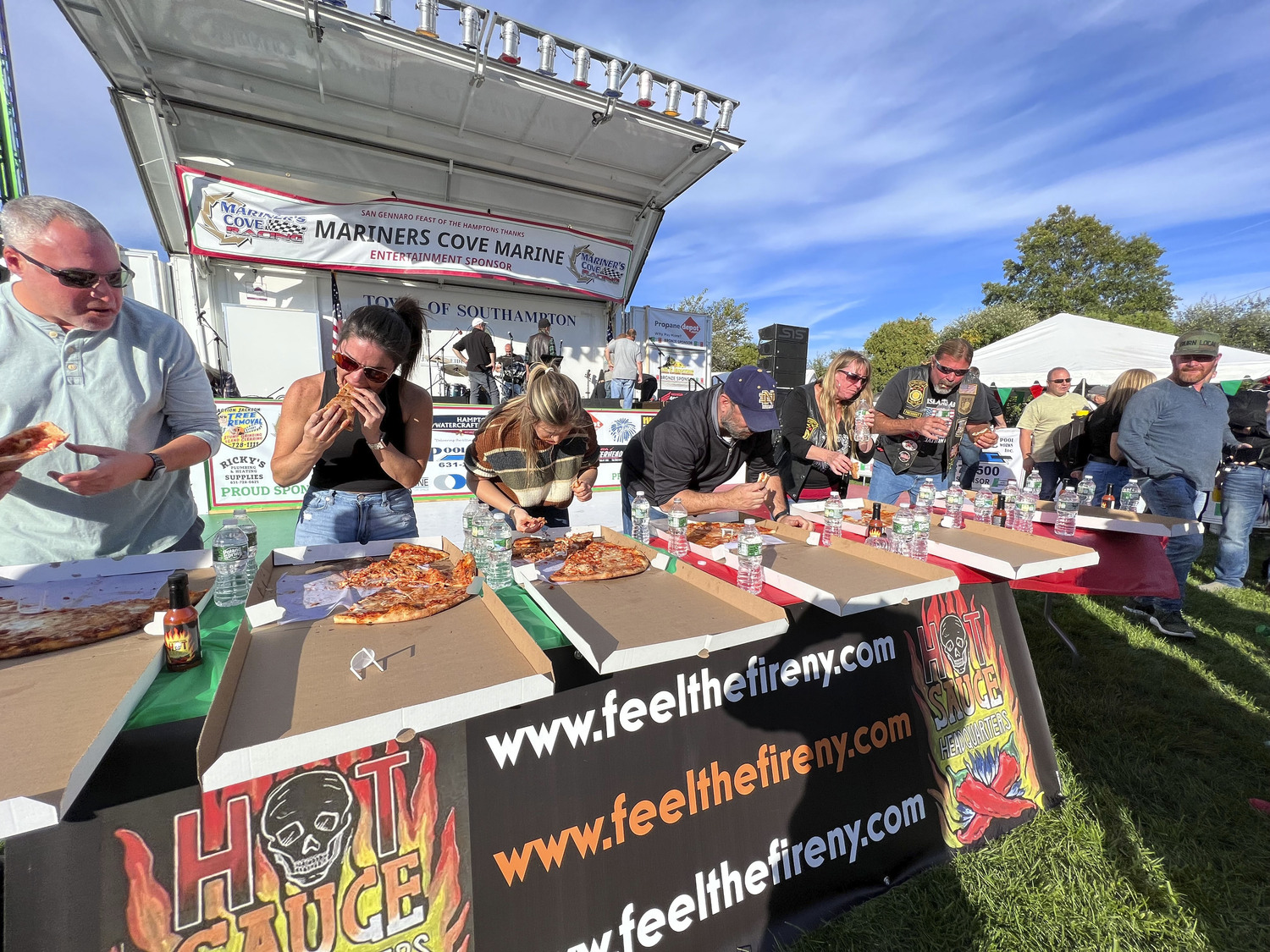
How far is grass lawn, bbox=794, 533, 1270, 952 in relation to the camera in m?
1.91

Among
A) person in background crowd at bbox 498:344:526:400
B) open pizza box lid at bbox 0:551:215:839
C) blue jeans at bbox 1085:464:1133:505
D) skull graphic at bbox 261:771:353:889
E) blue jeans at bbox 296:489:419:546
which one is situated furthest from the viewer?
person in background crowd at bbox 498:344:526:400

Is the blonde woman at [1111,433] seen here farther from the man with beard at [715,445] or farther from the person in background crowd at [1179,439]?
the man with beard at [715,445]

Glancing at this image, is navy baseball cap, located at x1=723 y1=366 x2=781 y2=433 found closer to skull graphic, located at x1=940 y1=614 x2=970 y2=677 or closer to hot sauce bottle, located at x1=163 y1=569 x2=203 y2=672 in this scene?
skull graphic, located at x1=940 y1=614 x2=970 y2=677

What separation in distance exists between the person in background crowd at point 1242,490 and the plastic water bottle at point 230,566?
777 cm

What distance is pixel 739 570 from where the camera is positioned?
2037mm

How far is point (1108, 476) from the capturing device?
5.08 metres

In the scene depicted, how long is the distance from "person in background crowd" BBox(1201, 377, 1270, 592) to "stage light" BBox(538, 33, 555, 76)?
991cm

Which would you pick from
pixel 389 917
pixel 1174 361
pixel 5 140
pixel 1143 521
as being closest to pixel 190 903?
pixel 389 917

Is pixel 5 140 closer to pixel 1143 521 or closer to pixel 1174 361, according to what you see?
pixel 1143 521

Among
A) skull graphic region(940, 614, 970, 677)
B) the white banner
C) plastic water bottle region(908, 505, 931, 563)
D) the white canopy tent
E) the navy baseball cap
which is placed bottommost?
skull graphic region(940, 614, 970, 677)

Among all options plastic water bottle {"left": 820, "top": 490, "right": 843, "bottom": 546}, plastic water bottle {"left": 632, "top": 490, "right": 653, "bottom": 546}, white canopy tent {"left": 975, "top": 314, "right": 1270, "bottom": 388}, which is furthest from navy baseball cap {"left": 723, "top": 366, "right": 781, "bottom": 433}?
white canopy tent {"left": 975, "top": 314, "right": 1270, "bottom": 388}

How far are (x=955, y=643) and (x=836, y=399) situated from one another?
2.86 meters

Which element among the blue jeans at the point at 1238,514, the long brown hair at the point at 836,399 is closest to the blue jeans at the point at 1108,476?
the blue jeans at the point at 1238,514

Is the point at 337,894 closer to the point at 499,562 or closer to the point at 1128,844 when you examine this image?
the point at 499,562
